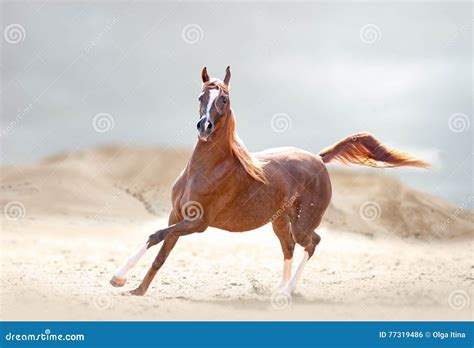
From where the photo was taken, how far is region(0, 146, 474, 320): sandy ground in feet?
23.9

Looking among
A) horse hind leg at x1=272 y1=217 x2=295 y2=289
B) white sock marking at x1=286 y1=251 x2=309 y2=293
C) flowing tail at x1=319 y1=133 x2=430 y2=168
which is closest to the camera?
white sock marking at x1=286 y1=251 x2=309 y2=293

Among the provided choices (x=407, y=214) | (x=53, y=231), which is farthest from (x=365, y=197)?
(x=53, y=231)

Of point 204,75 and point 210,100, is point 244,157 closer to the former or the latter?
point 210,100

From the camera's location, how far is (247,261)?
13109mm

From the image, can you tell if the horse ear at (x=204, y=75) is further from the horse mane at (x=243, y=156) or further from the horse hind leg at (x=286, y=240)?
the horse hind leg at (x=286, y=240)

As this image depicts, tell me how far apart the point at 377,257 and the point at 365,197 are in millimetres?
7828

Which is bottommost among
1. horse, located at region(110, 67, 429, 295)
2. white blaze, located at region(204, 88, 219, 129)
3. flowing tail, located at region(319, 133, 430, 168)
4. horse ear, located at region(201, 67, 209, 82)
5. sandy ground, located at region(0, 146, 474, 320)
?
sandy ground, located at region(0, 146, 474, 320)

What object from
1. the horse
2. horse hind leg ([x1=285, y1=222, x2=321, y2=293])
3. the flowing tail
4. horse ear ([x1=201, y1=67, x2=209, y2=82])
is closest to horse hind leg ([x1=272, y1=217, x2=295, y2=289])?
Answer: the horse

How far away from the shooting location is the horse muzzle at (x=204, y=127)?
701 cm

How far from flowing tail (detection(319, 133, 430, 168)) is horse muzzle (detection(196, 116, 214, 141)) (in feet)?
9.31

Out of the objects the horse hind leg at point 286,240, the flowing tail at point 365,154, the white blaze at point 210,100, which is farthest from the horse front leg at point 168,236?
the flowing tail at point 365,154

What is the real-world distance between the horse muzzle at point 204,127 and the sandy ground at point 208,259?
1.96 m

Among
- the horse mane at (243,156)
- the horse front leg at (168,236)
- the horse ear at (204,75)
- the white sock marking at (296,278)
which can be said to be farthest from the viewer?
the white sock marking at (296,278)

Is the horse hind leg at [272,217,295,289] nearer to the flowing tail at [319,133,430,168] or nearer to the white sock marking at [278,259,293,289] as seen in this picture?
the white sock marking at [278,259,293,289]
